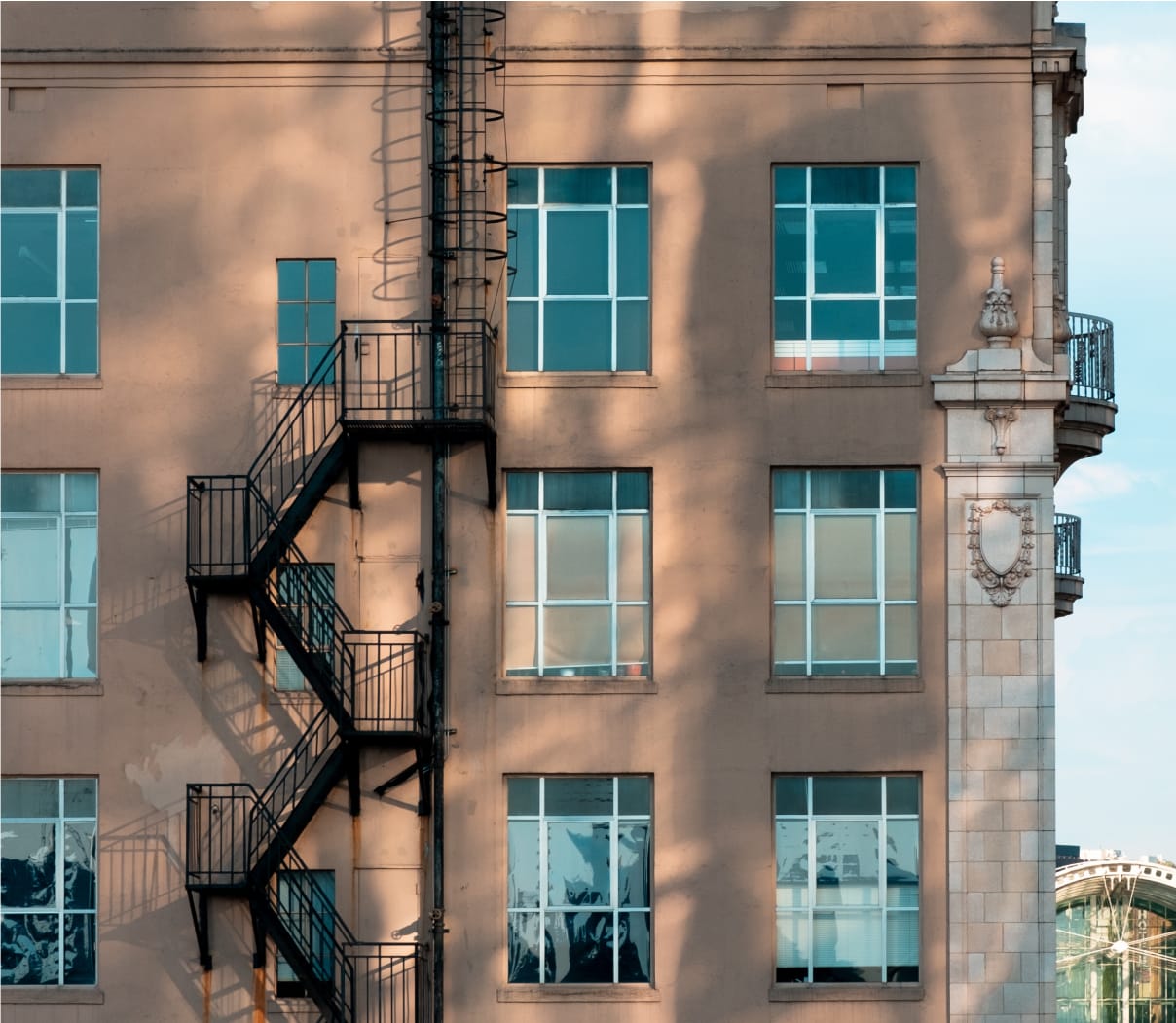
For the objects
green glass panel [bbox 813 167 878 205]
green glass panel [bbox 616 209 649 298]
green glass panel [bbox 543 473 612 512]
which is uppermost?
green glass panel [bbox 813 167 878 205]

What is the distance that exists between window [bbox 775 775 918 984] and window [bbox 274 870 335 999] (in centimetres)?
611

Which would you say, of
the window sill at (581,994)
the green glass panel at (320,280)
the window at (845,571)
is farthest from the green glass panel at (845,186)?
the window sill at (581,994)

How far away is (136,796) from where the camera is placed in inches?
1123

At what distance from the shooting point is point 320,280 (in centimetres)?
2920

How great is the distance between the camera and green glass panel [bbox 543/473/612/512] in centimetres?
2894

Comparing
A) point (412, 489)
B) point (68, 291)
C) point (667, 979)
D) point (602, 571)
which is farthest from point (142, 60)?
point (667, 979)

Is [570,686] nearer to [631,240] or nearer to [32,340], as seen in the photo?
[631,240]

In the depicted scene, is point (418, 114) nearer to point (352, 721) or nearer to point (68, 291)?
point (68, 291)

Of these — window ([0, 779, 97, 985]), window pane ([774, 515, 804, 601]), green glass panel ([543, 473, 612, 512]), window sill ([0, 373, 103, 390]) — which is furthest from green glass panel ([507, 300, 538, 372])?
window ([0, 779, 97, 985])

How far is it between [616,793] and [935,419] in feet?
22.3

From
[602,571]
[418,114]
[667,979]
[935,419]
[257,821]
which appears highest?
[418,114]

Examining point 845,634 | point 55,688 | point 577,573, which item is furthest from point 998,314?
point 55,688

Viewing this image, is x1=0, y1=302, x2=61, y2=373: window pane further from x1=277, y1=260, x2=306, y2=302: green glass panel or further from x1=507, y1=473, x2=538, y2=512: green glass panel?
x1=507, y1=473, x2=538, y2=512: green glass panel

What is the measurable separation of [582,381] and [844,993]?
29.8 feet
